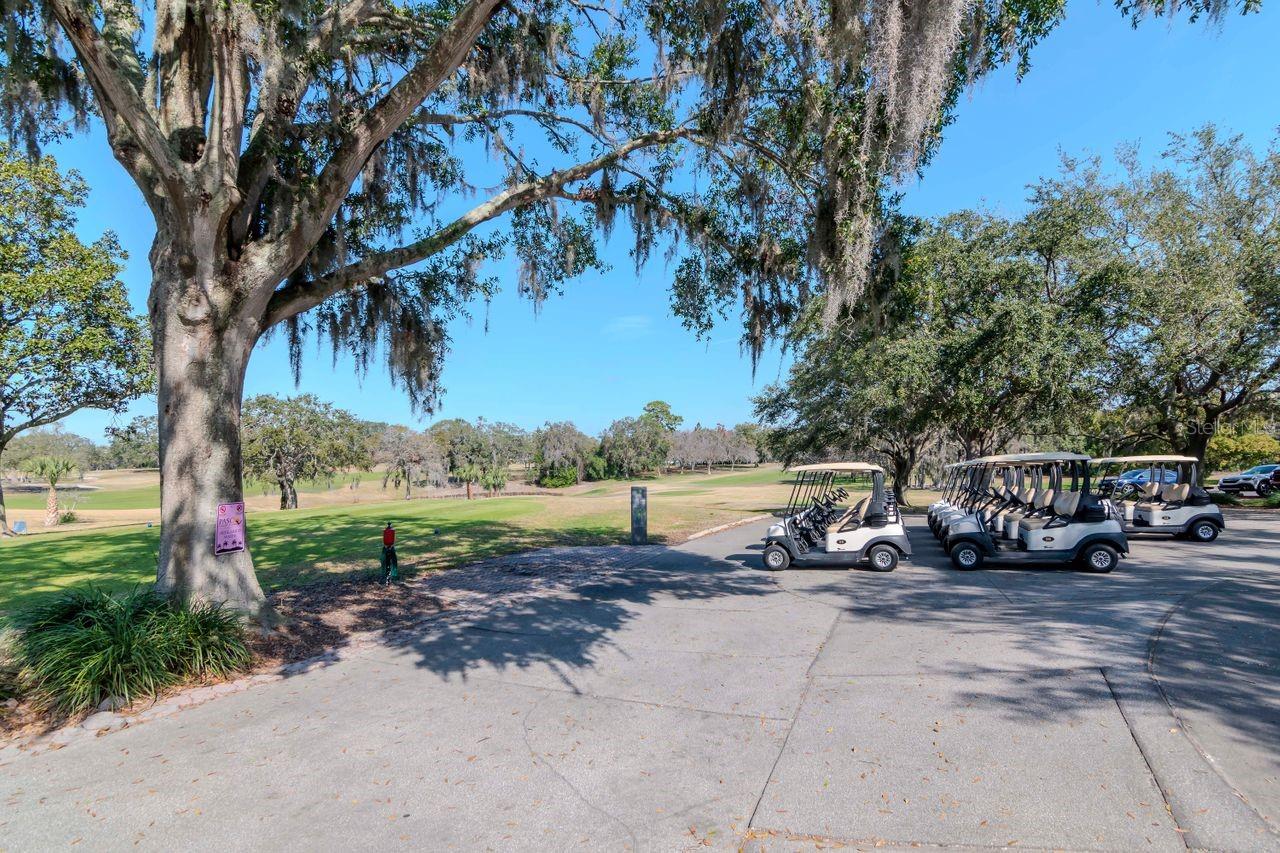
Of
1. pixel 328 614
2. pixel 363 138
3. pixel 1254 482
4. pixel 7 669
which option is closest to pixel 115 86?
pixel 363 138

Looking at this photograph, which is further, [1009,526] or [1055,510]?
[1009,526]

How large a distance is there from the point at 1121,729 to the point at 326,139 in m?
9.71

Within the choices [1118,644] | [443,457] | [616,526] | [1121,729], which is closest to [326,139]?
[1121,729]

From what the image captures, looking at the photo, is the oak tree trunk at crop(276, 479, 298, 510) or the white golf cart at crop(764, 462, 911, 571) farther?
the oak tree trunk at crop(276, 479, 298, 510)

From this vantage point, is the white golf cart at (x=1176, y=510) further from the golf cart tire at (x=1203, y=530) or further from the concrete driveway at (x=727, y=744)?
the concrete driveway at (x=727, y=744)

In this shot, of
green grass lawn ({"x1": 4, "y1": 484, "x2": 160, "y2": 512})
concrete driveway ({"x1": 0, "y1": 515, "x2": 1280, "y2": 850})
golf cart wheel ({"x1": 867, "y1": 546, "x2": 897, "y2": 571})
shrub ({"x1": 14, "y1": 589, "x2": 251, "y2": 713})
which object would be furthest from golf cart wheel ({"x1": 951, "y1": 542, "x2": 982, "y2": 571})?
green grass lawn ({"x1": 4, "y1": 484, "x2": 160, "y2": 512})

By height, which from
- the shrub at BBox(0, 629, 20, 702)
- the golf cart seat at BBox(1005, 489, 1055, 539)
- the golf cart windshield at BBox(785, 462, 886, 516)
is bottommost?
the shrub at BBox(0, 629, 20, 702)

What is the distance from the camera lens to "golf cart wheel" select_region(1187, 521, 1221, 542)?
11.7m

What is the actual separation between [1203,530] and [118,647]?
17.1 metres

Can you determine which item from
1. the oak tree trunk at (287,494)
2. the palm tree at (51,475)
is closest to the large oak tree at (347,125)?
the palm tree at (51,475)

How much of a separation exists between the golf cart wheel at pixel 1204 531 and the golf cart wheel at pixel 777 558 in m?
8.82

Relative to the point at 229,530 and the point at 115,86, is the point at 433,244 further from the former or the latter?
the point at 229,530

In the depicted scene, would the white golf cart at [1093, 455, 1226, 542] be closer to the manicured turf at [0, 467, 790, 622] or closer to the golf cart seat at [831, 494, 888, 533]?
the golf cart seat at [831, 494, 888, 533]

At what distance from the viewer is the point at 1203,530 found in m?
11.8
